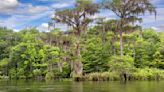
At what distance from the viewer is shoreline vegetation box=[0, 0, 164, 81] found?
52.1 metres

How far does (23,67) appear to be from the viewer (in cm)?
7838

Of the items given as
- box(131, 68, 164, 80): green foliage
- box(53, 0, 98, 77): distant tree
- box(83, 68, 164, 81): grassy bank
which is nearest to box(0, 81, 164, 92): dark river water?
box(83, 68, 164, 81): grassy bank

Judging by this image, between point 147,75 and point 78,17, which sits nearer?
point 147,75

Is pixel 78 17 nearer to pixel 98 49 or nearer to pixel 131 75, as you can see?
pixel 98 49

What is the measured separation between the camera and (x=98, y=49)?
6262cm

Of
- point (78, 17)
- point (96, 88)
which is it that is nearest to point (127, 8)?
point (78, 17)

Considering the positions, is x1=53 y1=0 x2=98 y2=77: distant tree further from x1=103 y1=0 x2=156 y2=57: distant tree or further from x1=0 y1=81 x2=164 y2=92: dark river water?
x1=0 y1=81 x2=164 y2=92: dark river water

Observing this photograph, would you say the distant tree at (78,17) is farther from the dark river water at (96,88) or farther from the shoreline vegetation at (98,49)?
the dark river water at (96,88)

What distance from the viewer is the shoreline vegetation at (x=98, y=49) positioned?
171ft

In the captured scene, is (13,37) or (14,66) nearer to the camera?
(14,66)

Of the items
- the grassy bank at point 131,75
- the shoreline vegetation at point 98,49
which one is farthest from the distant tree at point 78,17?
the grassy bank at point 131,75

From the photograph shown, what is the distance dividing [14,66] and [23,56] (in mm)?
7139

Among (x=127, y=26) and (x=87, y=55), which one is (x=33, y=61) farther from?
(x=127, y=26)

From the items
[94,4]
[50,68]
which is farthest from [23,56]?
[94,4]
